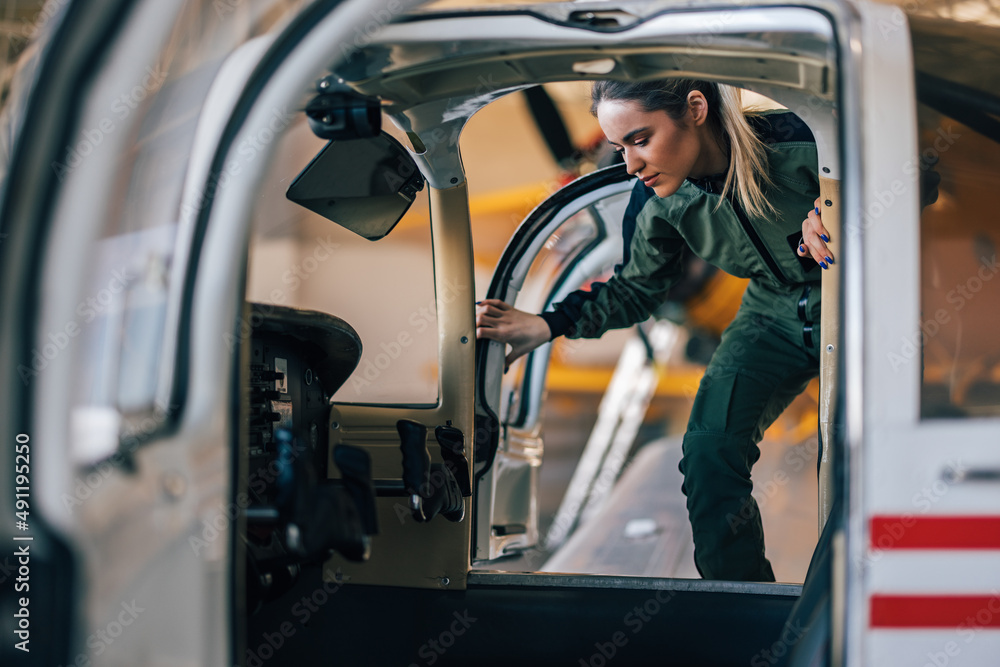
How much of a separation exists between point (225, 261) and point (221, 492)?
1.16 ft

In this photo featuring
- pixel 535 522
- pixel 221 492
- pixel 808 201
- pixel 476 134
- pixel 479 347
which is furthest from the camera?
pixel 476 134

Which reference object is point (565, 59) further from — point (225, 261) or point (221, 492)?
point (221, 492)

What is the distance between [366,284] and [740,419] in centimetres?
117

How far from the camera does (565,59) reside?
1.40 meters

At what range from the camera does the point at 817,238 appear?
1.74 metres

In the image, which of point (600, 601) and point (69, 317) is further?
point (600, 601)

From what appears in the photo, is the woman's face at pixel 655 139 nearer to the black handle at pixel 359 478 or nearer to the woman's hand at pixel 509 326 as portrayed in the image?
the woman's hand at pixel 509 326

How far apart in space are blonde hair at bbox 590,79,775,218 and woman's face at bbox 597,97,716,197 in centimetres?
2

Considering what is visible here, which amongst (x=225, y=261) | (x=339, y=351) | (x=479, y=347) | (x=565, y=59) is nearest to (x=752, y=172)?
(x=565, y=59)

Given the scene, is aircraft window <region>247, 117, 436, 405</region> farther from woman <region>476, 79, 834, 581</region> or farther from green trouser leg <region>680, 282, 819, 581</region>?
green trouser leg <region>680, 282, 819, 581</region>

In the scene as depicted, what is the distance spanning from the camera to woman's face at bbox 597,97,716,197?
180 cm

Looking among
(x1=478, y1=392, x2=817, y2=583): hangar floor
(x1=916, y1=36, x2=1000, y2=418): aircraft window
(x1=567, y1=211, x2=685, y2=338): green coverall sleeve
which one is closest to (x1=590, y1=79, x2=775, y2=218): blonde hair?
(x1=567, y1=211, x2=685, y2=338): green coverall sleeve

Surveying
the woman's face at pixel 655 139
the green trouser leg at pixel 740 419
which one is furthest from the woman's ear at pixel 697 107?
the green trouser leg at pixel 740 419

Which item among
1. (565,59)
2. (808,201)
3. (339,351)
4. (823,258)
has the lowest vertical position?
(339,351)
